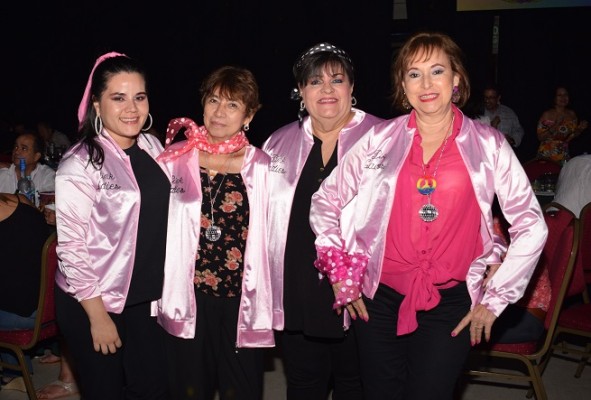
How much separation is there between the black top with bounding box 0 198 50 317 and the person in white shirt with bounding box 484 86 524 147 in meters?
6.65

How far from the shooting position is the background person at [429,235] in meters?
2.26

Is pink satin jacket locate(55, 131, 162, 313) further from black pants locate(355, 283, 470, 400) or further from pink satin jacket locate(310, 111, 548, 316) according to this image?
black pants locate(355, 283, 470, 400)

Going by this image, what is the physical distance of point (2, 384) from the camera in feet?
13.3

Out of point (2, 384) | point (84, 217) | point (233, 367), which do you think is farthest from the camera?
point (2, 384)

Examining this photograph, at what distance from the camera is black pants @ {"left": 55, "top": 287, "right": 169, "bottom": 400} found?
251 cm

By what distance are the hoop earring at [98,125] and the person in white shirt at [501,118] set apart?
6945mm

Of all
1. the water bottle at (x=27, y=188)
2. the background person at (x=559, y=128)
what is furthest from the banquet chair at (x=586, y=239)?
the water bottle at (x=27, y=188)

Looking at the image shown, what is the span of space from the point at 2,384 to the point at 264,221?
234 centimetres

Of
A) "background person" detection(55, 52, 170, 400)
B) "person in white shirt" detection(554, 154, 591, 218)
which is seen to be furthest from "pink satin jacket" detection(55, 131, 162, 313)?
"person in white shirt" detection(554, 154, 591, 218)

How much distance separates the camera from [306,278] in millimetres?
2793

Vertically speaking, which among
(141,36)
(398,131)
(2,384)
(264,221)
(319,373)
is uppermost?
(141,36)

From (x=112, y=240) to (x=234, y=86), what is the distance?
Result: 32.0 inches

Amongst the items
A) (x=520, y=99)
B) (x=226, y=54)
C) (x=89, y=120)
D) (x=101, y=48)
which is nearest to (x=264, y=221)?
(x=89, y=120)

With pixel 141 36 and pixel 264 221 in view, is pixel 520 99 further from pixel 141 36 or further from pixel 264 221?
pixel 264 221
